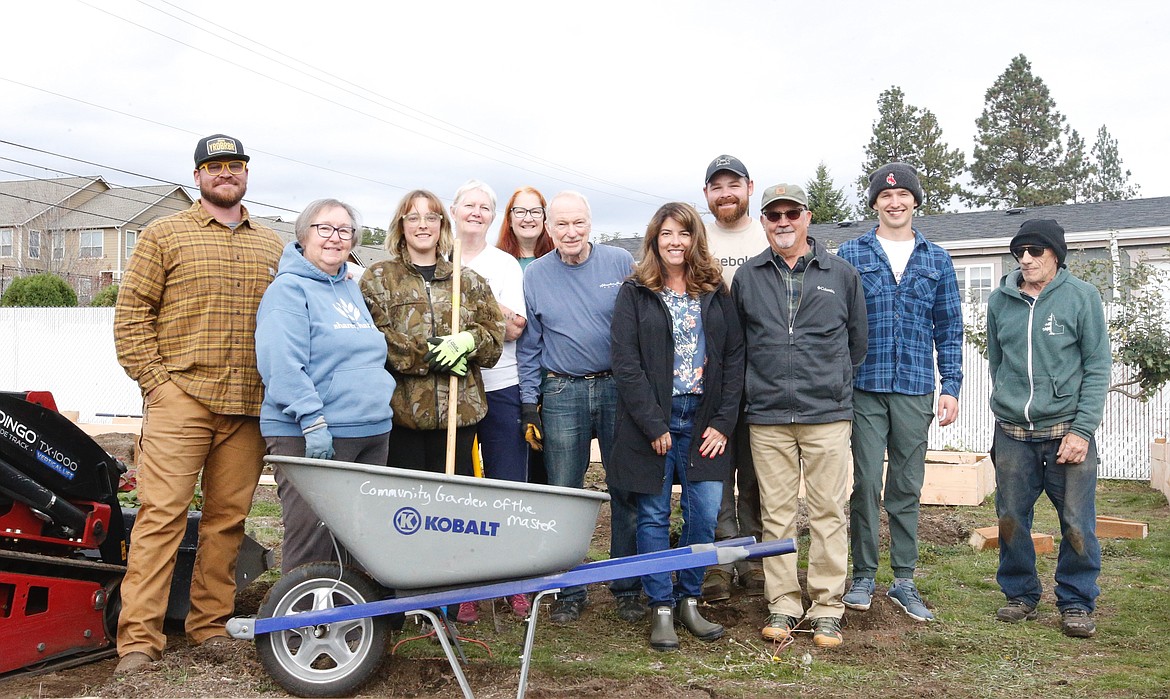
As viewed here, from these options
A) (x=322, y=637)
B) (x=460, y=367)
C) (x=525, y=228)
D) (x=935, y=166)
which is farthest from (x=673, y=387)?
(x=935, y=166)

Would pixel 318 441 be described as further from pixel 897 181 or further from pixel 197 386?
pixel 897 181

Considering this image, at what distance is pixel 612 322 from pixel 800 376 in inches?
33.1

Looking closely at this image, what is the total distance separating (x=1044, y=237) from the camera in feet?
14.4

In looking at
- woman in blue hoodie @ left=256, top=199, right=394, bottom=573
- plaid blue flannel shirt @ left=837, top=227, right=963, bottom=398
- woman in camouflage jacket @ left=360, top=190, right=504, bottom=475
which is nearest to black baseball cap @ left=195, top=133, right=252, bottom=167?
woman in blue hoodie @ left=256, top=199, right=394, bottom=573

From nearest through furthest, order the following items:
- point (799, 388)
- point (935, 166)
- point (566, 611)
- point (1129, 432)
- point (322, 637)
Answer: point (322, 637) < point (799, 388) < point (566, 611) < point (1129, 432) < point (935, 166)

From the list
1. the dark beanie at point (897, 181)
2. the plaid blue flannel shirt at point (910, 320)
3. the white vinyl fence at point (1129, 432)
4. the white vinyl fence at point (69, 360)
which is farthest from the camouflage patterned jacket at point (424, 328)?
the white vinyl fence at point (69, 360)

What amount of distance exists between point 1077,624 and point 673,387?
2.10 metres

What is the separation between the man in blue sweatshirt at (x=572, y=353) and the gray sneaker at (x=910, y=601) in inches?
50.9

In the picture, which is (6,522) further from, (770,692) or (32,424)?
(770,692)

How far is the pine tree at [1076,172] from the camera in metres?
38.1

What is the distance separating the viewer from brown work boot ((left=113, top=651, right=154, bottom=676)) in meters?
3.46

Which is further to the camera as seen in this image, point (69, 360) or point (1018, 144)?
point (1018, 144)

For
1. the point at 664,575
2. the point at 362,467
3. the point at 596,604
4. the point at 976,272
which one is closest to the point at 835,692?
the point at 664,575

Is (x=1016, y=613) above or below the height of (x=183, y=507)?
below
